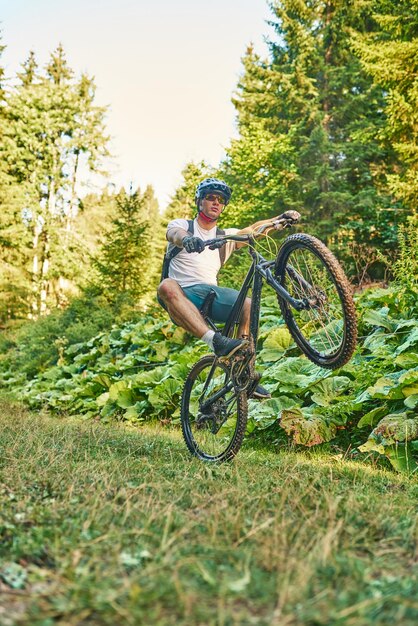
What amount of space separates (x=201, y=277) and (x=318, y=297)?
1.25 m

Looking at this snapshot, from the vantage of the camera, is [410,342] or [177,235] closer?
[177,235]

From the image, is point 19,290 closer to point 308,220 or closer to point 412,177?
point 308,220

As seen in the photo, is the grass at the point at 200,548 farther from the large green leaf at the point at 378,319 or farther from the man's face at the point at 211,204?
the large green leaf at the point at 378,319

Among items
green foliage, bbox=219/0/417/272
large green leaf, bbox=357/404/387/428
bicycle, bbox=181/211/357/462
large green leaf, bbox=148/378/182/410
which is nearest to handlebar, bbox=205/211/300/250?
bicycle, bbox=181/211/357/462

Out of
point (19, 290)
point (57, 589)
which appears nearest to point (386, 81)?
point (57, 589)

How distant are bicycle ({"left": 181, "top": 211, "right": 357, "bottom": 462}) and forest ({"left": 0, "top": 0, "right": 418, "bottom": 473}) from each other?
0.84 meters

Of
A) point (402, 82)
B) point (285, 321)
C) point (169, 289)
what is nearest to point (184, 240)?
point (169, 289)

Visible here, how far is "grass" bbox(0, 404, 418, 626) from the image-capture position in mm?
1530

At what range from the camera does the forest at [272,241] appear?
17.5ft

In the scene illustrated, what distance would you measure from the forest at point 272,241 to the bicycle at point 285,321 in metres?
0.84

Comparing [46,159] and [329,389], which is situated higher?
[46,159]

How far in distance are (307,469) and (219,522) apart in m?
1.62

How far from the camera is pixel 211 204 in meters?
4.50

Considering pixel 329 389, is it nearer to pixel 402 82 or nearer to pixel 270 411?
pixel 270 411
